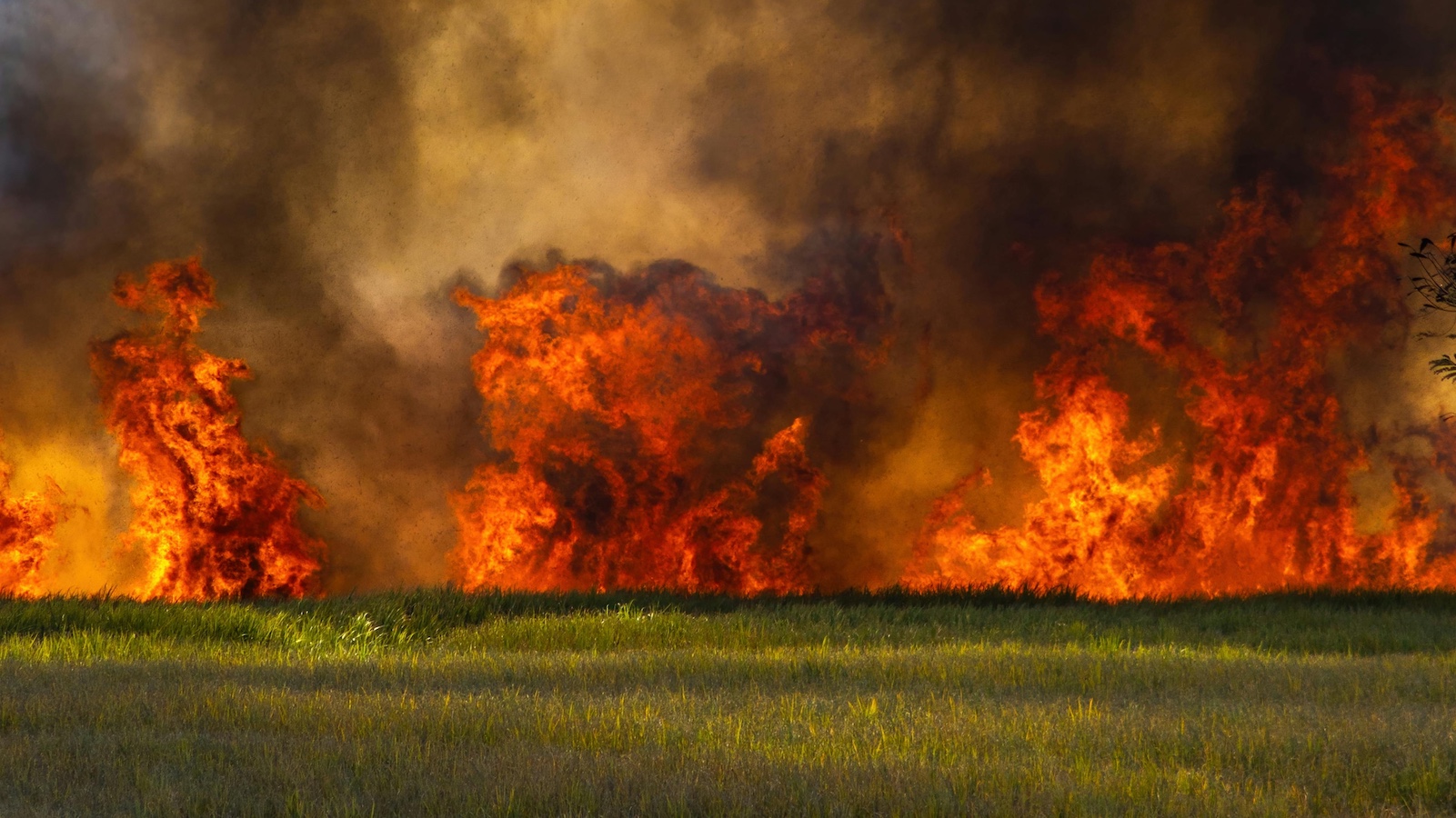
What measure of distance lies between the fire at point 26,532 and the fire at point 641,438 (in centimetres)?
579

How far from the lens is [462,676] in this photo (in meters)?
11.7

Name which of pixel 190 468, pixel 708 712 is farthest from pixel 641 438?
pixel 708 712

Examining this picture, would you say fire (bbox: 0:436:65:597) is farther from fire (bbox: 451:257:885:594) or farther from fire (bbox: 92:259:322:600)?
fire (bbox: 451:257:885:594)

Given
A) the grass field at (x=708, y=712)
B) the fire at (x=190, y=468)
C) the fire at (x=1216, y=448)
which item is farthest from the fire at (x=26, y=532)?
the fire at (x=1216, y=448)

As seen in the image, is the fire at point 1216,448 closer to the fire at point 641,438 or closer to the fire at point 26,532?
the fire at point 641,438

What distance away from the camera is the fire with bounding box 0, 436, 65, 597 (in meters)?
19.4

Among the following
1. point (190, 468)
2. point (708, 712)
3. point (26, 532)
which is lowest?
point (708, 712)

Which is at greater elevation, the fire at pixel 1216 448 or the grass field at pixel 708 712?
the fire at pixel 1216 448

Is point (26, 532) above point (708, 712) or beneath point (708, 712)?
above

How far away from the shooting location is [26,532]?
19.5 m

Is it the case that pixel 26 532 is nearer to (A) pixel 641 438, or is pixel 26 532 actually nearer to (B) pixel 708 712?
(A) pixel 641 438

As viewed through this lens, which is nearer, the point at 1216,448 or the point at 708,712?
the point at 708,712

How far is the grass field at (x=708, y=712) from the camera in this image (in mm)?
6816

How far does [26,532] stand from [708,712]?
14.1 m
